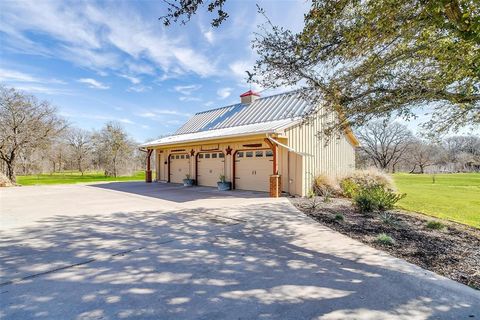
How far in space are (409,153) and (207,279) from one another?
53.2 meters

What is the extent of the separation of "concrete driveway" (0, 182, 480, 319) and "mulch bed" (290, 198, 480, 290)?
14.1 inches

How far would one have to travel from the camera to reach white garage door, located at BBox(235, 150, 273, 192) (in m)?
12.0

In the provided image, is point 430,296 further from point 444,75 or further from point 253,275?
point 444,75

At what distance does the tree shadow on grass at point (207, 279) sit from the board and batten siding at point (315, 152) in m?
6.26

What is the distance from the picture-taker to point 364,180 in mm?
11492

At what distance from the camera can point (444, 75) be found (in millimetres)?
4430

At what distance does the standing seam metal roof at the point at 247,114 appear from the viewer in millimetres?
13484

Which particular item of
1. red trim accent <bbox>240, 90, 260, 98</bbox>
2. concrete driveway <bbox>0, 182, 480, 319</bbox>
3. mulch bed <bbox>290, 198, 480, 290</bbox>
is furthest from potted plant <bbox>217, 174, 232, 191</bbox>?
concrete driveway <bbox>0, 182, 480, 319</bbox>

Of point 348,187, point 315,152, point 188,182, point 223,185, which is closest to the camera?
point 348,187

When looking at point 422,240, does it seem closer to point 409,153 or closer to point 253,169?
point 253,169

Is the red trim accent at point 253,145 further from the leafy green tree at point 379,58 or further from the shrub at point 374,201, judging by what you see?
the leafy green tree at point 379,58

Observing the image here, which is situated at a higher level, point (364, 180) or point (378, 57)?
point (378, 57)

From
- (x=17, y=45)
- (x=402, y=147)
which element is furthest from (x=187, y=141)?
(x=402, y=147)

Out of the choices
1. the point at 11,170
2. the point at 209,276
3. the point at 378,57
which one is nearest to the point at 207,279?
the point at 209,276
